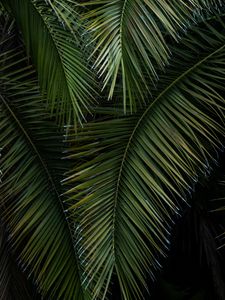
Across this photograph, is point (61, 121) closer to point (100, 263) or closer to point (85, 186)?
point (85, 186)

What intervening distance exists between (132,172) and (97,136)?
27 centimetres

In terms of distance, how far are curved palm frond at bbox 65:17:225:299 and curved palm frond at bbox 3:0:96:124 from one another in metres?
0.21

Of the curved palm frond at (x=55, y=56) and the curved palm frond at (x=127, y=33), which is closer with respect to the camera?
the curved palm frond at (x=127, y=33)

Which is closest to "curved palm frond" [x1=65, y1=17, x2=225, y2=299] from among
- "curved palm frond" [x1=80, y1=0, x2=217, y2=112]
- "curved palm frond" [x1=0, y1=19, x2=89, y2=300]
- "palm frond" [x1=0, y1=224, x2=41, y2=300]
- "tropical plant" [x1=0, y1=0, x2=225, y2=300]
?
"tropical plant" [x1=0, y1=0, x2=225, y2=300]

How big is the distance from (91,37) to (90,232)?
992mm

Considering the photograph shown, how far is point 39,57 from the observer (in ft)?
10.1

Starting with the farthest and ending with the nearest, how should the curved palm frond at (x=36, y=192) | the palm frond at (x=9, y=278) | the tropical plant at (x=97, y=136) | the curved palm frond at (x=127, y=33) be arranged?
the palm frond at (x=9, y=278)
the curved palm frond at (x=36, y=192)
the tropical plant at (x=97, y=136)
the curved palm frond at (x=127, y=33)

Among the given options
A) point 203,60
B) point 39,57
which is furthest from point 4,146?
point 203,60

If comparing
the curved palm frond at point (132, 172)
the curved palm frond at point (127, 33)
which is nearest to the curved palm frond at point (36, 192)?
the curved palm frond at point (132, 172)

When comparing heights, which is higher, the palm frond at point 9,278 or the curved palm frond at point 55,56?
the curved palm frond at point 55,56

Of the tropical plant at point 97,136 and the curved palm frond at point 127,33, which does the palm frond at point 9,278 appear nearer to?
the tropical plant at point 97,136

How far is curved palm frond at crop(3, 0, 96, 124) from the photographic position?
9.77ft

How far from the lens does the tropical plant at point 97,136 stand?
9.45 ft

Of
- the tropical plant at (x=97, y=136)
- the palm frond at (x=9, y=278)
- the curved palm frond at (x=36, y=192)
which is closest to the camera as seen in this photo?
the tropical plant at (x=97, y=136)
